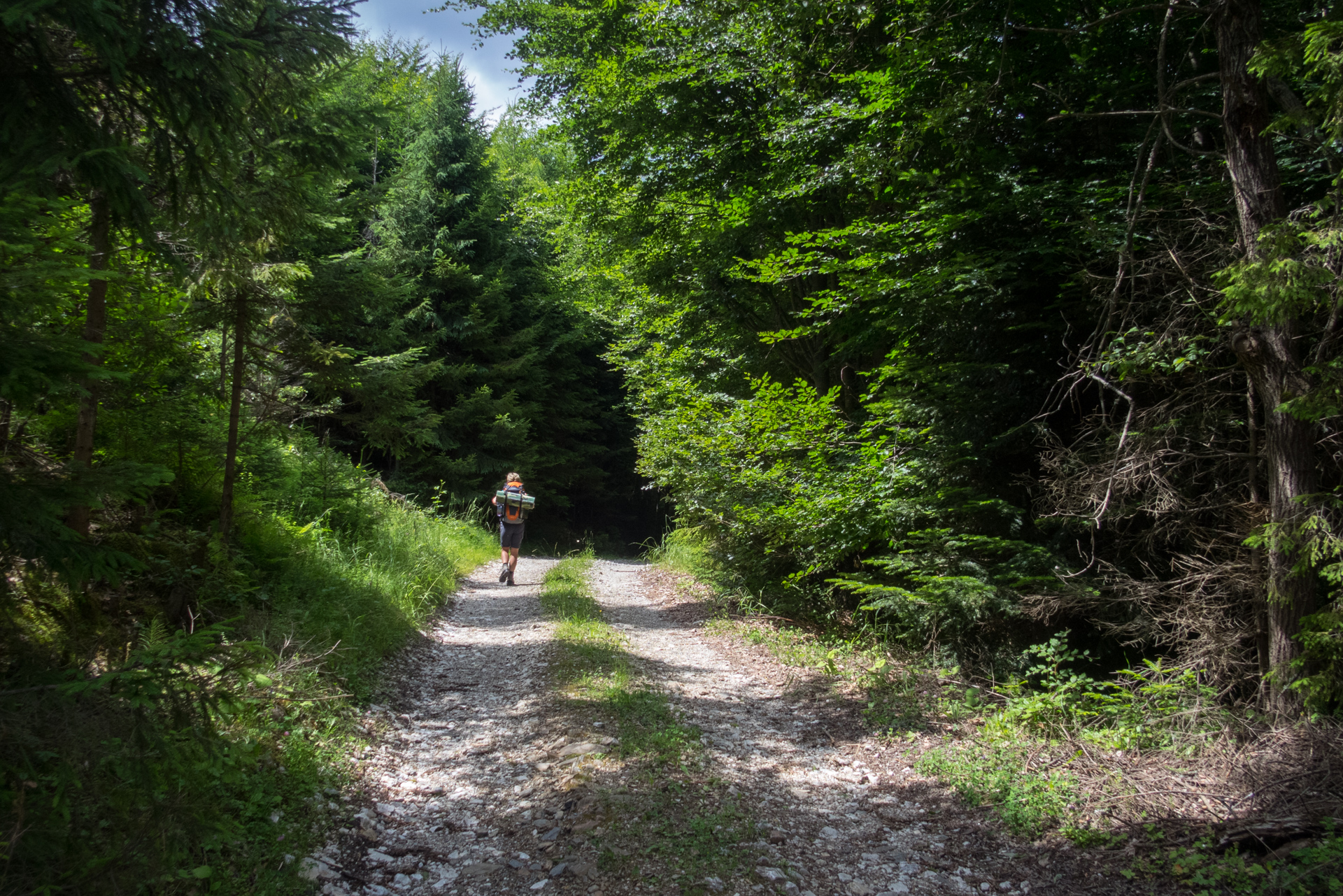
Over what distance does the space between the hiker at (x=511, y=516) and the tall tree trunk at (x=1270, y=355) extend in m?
9.93

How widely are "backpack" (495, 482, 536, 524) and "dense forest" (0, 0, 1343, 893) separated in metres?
1.36

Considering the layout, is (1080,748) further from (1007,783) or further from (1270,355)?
(1270,355)

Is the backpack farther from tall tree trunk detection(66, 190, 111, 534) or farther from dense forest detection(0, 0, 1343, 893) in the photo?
tall tree trunk detection(66, 190, 111, 534)

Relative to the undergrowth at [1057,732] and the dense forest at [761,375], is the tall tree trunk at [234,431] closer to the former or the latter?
the dense forest at [761,375]

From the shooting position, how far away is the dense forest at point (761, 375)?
2.95 meters

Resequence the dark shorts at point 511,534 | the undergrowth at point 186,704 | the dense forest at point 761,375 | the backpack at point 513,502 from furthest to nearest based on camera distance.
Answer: the dark shorts at point 511,534 → the backpack at point 513,502 → the dense forest at point 761,375 → the undergrowth at point 186,704

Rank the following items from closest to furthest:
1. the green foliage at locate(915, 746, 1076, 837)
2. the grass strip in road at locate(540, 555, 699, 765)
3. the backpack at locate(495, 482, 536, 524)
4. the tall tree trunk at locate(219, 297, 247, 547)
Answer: the green foliage at locate(915, 746, 1076, 837) → the grass strip in road at locate(540, 555, 699, 765) → the tall tree trunk at locate(219, 297, 247, 547) → the backpack at locate(495, 482, 536, 524)

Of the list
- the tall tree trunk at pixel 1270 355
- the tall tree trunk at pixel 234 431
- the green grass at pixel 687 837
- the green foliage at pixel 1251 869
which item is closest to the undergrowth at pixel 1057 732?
the green foliage at pixel 1251 869

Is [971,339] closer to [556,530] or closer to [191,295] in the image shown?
[191,295]

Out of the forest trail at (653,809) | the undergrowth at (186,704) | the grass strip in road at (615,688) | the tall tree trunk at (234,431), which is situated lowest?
the forest trail at (653,809)

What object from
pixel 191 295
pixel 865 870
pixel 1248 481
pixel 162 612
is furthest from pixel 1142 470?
pixel 191 295

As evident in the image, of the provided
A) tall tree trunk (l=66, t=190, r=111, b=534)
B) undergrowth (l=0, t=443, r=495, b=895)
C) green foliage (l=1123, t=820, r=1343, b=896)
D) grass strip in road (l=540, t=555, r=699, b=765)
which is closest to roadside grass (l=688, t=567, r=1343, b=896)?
green foliage (l=1123, t=820, r=1343, b=896)

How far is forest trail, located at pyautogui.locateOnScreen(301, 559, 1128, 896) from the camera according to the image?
141 inches

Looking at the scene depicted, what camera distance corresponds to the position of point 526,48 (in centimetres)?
1565
